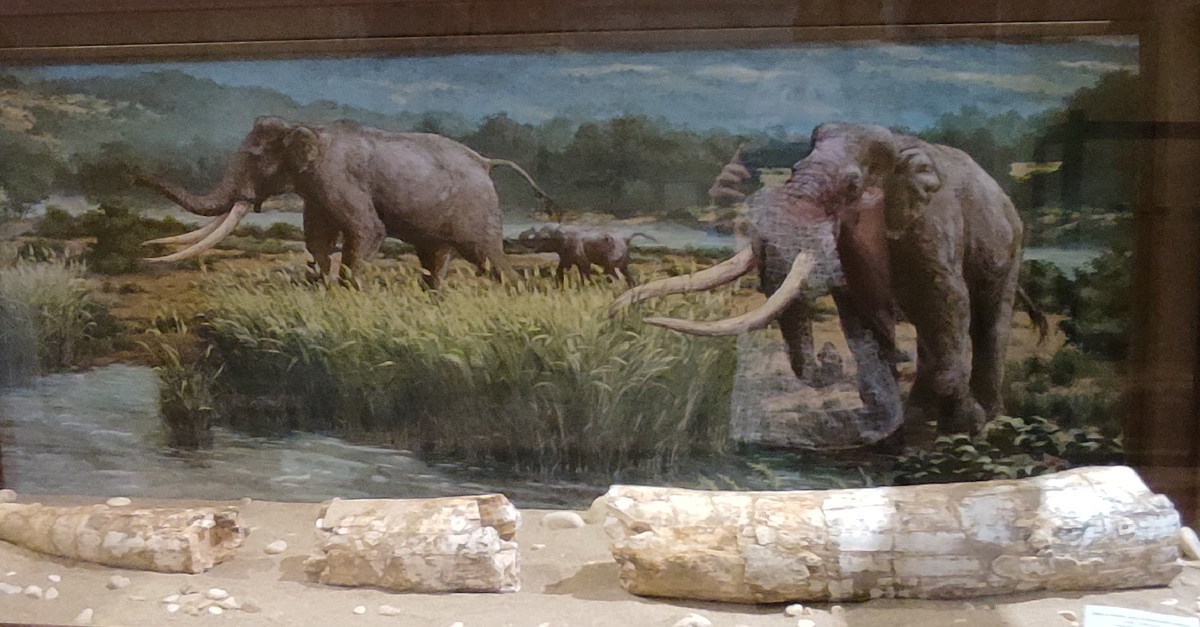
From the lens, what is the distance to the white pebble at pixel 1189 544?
Answer: 1.96 meters

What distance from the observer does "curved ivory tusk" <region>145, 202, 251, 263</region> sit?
2.34 m

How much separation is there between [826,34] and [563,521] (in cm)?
135

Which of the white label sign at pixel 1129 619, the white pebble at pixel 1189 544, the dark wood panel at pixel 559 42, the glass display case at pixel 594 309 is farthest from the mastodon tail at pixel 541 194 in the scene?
the white pebble at pixel 1189 544

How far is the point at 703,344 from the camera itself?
224cm

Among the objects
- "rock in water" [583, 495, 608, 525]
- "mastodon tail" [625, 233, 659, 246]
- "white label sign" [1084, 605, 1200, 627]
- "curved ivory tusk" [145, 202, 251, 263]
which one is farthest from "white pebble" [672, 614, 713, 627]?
"curved ivory tusk" [145, 202, 251, 263]

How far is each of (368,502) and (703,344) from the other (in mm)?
890

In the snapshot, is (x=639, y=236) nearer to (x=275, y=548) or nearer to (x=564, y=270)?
(x=564, y=270)

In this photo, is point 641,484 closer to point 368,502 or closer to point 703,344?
point 703,344

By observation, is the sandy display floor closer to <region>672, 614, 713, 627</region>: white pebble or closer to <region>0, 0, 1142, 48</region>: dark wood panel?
<region>672, 614, 713, 627</region>: white pebble

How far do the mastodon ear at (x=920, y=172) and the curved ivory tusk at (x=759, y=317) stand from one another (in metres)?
0.30

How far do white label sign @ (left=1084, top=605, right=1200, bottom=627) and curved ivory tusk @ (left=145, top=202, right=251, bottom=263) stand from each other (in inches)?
84.4

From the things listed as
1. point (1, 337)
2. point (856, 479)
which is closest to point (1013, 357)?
point (856, 479)

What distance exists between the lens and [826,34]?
2.10 metres

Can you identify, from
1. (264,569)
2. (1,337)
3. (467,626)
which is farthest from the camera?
(1,337)
